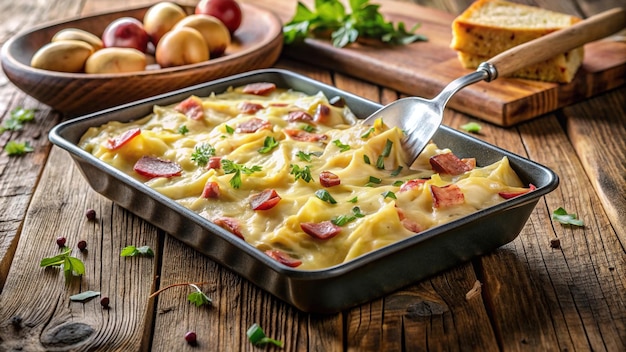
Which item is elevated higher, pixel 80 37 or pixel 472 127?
pixel 80 37

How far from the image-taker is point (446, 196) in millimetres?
3406

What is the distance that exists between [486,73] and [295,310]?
1.82 m

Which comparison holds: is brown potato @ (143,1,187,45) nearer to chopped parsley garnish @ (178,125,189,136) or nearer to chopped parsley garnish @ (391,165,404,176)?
chopped parsley garnish @ (178,125,189,136)

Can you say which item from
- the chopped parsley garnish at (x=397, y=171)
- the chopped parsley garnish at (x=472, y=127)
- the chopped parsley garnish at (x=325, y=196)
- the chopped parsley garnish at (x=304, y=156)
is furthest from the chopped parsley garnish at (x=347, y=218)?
the chopped parsley garnish at (x=472, y=127)

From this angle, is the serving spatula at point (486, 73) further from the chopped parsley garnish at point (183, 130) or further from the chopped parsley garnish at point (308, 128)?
the chopped parsley garnish at point (183, 130)

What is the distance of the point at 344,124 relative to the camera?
446cm

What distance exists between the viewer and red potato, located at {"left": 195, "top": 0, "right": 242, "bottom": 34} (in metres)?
6.06

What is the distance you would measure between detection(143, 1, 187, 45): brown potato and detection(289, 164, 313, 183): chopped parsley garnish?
2492 millimetres

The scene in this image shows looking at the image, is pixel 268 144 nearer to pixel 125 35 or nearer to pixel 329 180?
pixel 329 180

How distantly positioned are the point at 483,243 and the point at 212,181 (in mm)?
1159

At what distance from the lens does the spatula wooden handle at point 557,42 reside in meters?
4.66

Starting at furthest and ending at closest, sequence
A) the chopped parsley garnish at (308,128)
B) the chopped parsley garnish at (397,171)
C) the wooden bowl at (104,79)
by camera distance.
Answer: the wooden bowl at (104,79) → the chopped parsley garnish at (308,128) → the chopped parsley garnish at (397,171)

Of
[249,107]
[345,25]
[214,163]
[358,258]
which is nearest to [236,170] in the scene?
[214,163]

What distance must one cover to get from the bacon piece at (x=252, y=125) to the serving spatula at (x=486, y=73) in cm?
51
